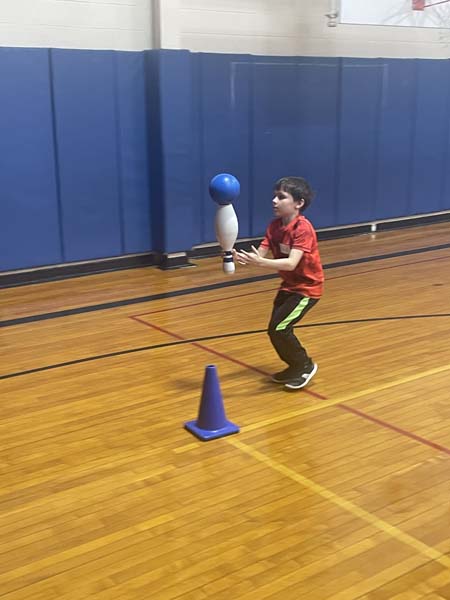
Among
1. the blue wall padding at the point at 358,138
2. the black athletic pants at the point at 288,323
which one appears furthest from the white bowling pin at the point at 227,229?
the blue wall padding at the point at 358,138

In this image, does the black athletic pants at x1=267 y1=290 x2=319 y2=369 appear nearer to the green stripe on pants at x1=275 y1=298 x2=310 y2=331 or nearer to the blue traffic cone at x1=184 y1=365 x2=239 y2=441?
the green stripe on pants at x1=275 y1=298 x2=310 y2=331

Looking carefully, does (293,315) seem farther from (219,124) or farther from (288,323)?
(219,124)

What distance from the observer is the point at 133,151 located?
7.38m

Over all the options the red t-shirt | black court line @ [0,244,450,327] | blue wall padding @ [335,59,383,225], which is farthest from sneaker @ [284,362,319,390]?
blue wall padding @ [335,59,383,225]

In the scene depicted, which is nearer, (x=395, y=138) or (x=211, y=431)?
(x=211, y=431)

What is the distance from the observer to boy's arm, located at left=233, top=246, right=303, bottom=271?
3.85m

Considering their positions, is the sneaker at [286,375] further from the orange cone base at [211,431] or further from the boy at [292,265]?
the orange cone base at [211,431]

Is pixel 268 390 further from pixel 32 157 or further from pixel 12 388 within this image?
pixel 32 157

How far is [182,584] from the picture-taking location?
8.27ft

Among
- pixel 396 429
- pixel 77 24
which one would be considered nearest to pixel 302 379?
pixel 396 429

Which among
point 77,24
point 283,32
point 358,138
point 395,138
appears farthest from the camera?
point 395,138

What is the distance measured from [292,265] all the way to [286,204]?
35cm

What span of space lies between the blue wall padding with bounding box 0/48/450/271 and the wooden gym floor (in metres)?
1.31

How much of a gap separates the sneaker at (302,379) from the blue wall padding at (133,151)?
3651mm
